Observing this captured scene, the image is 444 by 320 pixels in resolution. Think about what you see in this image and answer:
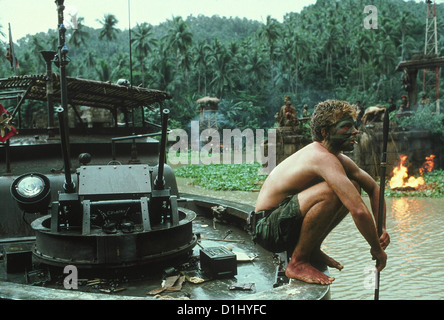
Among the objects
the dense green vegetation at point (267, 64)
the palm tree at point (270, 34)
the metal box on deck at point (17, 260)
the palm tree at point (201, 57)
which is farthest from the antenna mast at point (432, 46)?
the palm tree at point (201, 57)

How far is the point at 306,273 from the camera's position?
9.51 ft

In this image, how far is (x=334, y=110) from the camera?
258 centimetres

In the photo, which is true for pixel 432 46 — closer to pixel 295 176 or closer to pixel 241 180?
pixel 241 180

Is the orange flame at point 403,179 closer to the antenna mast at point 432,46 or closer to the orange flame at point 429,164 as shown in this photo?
the orange flame at point 429,164

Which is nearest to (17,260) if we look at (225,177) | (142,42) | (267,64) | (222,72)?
(225,177)

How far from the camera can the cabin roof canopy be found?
610 cm

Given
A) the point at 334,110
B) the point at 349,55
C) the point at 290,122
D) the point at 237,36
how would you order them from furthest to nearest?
1. the point at 237,36
2. the point at 349,55
3. the point at 290,122
4. the point at 334,110

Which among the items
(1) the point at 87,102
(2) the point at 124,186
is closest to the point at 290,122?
(1) the point at 87,102

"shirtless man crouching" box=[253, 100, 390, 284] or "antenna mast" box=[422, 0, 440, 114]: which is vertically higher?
"antenna mast" box=[422, 0, 440, 114]

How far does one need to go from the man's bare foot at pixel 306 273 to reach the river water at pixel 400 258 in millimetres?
738

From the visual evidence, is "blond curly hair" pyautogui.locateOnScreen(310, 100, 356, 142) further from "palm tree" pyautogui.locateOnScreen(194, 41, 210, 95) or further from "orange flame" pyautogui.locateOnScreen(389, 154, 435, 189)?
"palm tree" pyautogui.locateOnScreen(194, 41, 210, 95)

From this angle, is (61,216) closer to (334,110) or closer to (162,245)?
(162,245)

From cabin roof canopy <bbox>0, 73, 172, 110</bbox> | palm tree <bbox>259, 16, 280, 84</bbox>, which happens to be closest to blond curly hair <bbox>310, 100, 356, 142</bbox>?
cabin roof canopy <bbox>0, 73, 172, 110</bbox>

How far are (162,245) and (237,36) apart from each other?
82.7m
